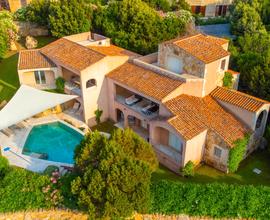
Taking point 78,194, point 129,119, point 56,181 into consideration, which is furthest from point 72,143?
point 78,194

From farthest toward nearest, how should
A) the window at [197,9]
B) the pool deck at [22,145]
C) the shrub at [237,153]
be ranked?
1. the window at [197,9]
2. the pool deck at [22,145]
3. the shrub at [237,153]

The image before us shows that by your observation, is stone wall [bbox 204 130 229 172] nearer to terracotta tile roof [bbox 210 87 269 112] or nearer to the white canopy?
terracotta tile roof [bbox 210 87 269 112]

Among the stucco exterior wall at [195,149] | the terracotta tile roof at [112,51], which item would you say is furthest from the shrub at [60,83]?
the stucco exterior wall at [195,149]

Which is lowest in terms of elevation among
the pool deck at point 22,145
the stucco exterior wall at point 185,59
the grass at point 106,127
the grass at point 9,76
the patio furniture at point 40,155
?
the grass at point 106,127

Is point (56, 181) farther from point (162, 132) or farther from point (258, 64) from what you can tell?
point (258, 64)

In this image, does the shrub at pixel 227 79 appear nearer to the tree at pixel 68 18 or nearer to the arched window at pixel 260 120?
the arched window at pixel 260 120

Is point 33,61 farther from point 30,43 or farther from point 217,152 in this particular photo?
point 217,152
